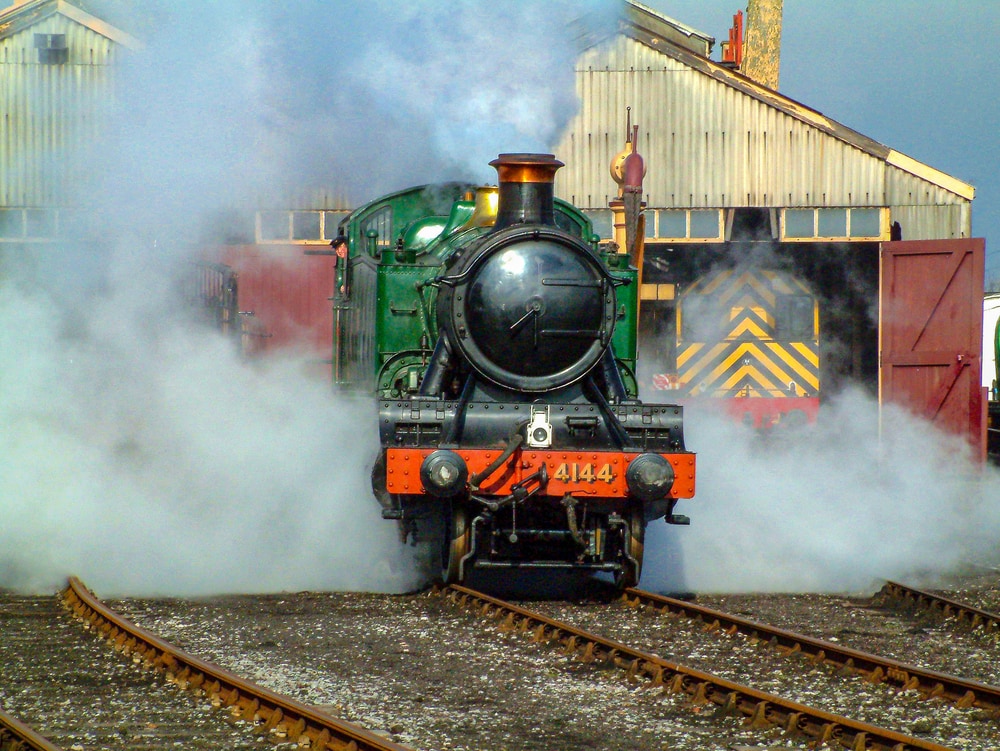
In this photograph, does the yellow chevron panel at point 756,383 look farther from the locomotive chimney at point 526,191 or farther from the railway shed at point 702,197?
the locomotive chimney at point 526,191

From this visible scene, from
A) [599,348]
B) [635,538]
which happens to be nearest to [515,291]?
[599,348]

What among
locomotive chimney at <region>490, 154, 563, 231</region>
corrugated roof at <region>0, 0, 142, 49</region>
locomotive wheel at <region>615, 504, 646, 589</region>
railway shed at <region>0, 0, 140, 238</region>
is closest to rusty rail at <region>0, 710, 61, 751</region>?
locomotive wheel at <region>615, 504, 646, 589</region>

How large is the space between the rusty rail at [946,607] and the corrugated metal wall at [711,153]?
937cm

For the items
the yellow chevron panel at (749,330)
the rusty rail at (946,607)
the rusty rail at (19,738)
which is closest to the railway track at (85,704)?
the rusty rail at (19,738)

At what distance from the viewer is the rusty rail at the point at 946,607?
710cm

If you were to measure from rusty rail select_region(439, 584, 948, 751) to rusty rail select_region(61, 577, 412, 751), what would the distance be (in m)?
1.45

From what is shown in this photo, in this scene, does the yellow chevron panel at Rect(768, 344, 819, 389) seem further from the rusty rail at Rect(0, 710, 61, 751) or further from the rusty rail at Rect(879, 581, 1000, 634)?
the rusty rail at Rect(0, 710, 61, 751)

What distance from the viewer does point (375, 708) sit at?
5043 millimetres

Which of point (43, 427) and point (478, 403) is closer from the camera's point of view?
point (478, 403)

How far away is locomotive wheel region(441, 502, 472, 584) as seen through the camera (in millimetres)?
7625

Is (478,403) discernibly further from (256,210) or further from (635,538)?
(256,210)

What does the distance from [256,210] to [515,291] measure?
9.48 metres

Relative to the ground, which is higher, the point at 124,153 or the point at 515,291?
the point at 124,153

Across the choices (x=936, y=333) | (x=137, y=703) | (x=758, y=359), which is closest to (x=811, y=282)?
(x=758, y=359)
